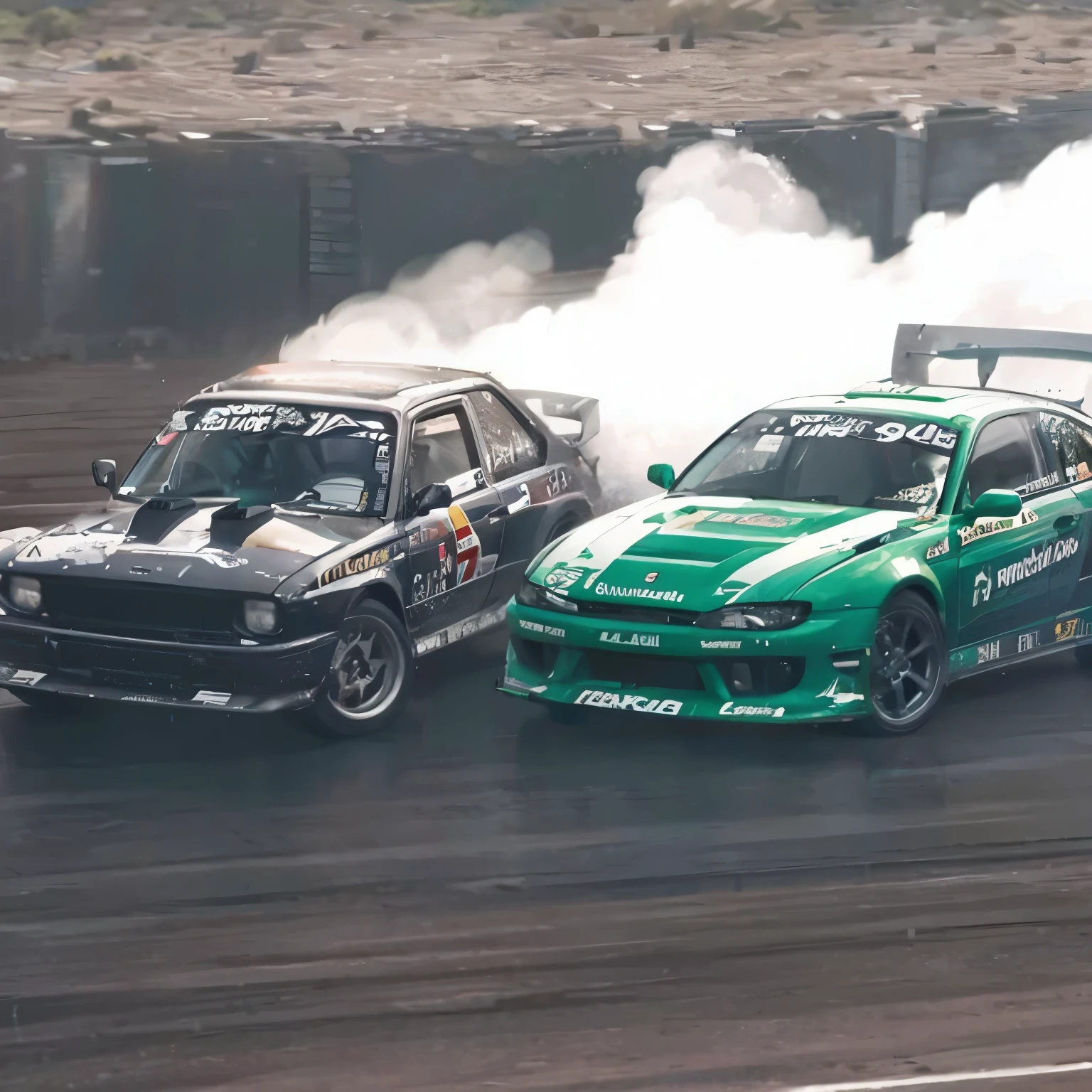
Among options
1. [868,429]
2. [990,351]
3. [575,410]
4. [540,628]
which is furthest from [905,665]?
[990,351]

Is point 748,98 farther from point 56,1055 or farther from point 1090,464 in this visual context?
point 56,1055

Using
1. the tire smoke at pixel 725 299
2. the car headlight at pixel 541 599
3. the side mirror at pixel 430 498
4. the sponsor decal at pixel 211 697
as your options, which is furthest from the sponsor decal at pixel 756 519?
the tire smoke at pixel 725 299

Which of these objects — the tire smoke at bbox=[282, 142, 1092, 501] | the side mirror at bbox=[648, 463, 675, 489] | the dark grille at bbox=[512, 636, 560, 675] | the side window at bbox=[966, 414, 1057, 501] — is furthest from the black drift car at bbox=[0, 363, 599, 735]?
the tire smoke at bbox=[282, 142, 1092, 501]

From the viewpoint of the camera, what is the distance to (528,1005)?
4840 mm

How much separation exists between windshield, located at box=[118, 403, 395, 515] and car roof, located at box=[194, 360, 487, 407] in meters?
0.18

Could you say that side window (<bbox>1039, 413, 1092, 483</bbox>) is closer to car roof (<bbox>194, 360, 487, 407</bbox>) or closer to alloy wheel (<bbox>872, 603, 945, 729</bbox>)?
alloy wheel (<bbox>872, 603, 945, 729</bbox>)

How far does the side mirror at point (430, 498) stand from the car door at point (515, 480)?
0.74 m

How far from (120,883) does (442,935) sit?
4.04 ft

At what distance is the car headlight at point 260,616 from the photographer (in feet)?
24.0

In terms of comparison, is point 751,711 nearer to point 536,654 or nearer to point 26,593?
point 536,654

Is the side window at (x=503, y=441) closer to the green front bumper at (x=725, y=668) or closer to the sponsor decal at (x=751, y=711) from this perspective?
the green front bumper at (x=725, y=668)

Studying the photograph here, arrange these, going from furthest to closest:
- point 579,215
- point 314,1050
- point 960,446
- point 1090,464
Answer: point 579,215
point 1090,464
point 960,446
point 314,1050

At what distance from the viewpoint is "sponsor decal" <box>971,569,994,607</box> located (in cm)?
793

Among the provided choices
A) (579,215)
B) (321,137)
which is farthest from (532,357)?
(321,137)
